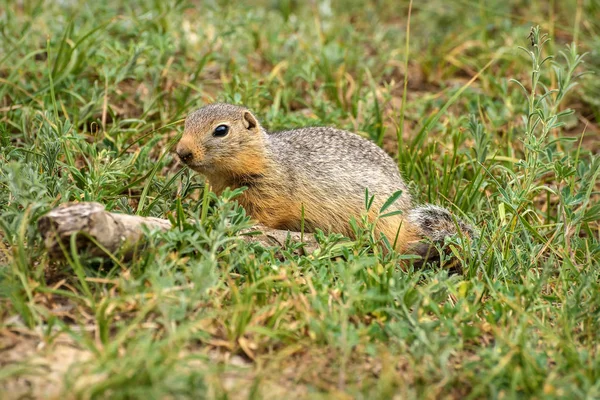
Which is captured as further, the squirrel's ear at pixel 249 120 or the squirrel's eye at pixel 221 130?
the squirrel's ear at pixel 249 120

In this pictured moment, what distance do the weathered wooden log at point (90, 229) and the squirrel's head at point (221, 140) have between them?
0.91 meters

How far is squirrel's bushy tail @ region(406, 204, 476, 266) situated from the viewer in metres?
4.75

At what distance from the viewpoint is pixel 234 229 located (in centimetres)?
385

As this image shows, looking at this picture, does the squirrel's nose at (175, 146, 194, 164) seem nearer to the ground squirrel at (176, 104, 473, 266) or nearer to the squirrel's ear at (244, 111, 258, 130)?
the ground squirrel at (176, 104, 473, 266)

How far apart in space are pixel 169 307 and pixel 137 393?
57cm

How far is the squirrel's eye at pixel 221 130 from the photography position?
4.77m

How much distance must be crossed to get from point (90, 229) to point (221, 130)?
149 cm

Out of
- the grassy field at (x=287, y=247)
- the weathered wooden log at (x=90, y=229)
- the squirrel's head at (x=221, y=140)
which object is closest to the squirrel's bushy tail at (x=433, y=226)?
the grassy field at (x=287, y=247)

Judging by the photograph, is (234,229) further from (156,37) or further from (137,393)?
(156,37)

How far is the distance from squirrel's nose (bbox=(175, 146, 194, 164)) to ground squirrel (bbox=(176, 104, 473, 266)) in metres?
0.08

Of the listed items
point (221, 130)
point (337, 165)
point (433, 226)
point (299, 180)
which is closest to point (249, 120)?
point (221, 130)

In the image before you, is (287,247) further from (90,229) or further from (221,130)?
(90,229)

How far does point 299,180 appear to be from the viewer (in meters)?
4.96

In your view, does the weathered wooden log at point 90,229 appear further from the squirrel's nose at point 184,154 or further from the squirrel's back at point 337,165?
the squirrel's back at point 337,165
